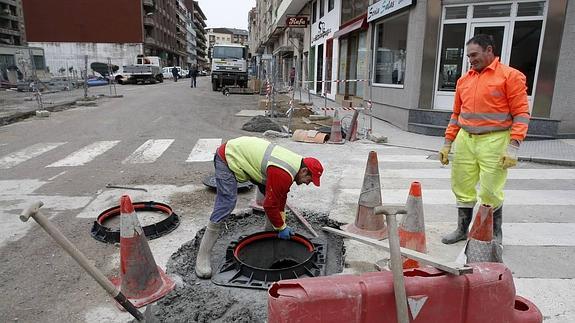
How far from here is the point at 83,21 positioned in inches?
2244

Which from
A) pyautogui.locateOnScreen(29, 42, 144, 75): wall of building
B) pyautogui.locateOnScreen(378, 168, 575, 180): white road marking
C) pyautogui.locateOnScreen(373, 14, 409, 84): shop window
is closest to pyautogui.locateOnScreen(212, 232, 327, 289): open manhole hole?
pyautogui.locateOnScreen(378, 168, 575, 180): white road marking

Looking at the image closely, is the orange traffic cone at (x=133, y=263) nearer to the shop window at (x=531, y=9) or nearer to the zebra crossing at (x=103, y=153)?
the zebra crossing at (x=103, y=153)

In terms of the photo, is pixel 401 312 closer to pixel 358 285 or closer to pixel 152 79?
pixel 358 285

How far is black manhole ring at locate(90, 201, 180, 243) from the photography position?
4.32m

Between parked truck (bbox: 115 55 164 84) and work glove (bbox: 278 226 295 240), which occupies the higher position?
parked truck (bbox: 115 55 164 84)

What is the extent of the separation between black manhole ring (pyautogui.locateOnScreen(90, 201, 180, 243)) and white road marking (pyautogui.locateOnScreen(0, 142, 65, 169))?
12.6ft

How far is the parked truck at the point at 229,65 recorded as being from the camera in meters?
26.6

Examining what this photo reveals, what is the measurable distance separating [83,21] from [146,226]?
62.2 meters

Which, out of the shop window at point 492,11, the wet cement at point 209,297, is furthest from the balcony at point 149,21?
the wet cement at point 209,297

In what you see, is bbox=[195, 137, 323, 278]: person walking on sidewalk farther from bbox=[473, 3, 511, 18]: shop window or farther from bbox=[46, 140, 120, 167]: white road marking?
bbox=[473, 3, 511, 18]: shop window

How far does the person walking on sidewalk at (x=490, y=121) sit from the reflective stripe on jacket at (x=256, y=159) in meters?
1.71

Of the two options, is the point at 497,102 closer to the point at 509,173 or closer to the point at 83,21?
the point at 509,173

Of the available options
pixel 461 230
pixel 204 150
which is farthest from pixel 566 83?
pixel 204 150

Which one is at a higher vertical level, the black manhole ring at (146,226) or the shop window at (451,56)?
the shop window at (451,56)
